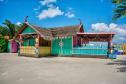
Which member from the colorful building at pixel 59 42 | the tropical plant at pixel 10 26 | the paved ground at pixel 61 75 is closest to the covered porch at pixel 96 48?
the colorful building at pixel 59 42

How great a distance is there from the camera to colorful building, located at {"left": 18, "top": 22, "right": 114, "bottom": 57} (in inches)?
922

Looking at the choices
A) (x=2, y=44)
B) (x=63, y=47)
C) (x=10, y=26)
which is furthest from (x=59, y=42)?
(x=10, y=26)

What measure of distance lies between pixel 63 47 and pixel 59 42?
85cm

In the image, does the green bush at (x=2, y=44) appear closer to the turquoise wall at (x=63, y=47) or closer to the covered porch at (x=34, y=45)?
the covered porch at (x=34, y=45)

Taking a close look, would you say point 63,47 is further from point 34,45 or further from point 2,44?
point 2,44

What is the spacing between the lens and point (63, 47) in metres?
25.7

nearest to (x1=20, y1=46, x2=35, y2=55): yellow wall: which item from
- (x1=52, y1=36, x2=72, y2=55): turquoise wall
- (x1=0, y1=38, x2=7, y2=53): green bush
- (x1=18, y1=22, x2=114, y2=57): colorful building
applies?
(x1=18, y1=22, x2=114, y2=57): colorful building

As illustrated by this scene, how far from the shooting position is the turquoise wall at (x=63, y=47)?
82.5 ft

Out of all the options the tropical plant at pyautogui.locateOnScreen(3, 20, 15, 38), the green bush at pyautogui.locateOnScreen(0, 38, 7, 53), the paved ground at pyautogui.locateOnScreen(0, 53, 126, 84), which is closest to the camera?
the paved ground at pyautogui.locateOnScreen(0, 53, 126, 84)

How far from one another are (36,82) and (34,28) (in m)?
15.8

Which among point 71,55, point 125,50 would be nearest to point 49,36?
point 71,55

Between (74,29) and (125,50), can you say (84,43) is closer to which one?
(74,29)

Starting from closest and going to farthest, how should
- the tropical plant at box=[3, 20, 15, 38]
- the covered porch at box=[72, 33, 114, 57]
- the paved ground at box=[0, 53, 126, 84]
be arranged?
the paved ground at box=[0, 53, 126, 84]
the covered porch at box=[72, 33, 114, 57]
the tropical plant at box=[3, 20, 15, 38]

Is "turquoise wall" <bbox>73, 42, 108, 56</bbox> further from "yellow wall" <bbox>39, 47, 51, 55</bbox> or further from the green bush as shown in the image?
the green bush
